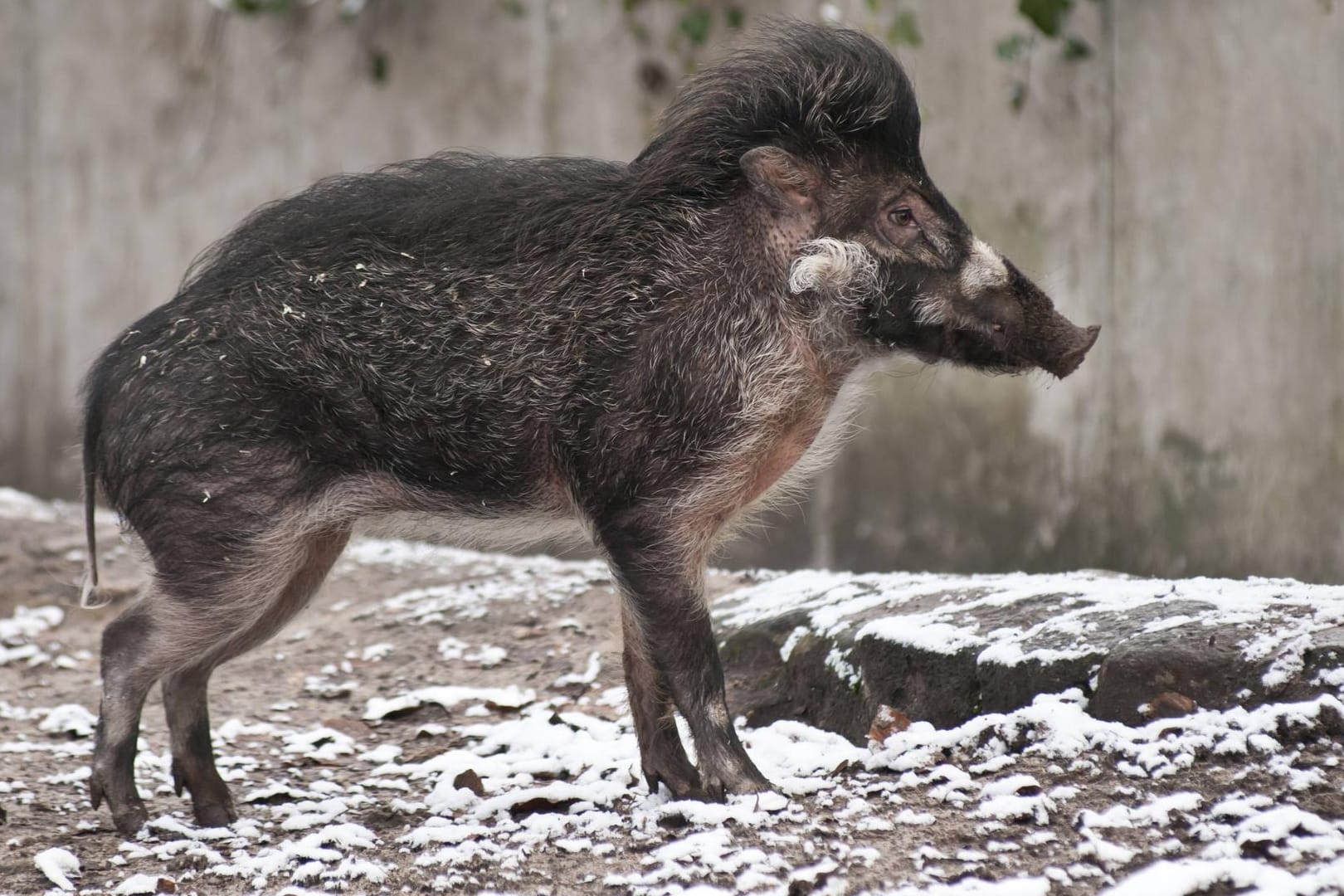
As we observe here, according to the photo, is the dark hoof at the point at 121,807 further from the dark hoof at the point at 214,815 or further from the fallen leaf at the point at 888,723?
the fallen leaf at the point at 888,723

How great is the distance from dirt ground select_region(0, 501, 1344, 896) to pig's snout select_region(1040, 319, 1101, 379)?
34.3 inches

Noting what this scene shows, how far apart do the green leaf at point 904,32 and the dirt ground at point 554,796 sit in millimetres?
2730

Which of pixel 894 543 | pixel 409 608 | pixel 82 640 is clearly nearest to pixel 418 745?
pixel 409 608

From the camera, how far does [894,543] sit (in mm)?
7484

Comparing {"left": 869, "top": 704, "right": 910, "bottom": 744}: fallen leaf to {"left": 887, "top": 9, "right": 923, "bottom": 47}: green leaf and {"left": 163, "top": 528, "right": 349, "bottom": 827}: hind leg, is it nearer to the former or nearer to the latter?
{"left": 163, "top": 528, "right": 349, "bottom": 827}: hind leg

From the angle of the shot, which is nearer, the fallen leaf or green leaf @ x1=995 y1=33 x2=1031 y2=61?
the fallen leaf

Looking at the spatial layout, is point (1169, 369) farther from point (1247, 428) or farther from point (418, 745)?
point (418, 745)

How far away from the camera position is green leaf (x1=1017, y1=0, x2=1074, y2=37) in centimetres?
676

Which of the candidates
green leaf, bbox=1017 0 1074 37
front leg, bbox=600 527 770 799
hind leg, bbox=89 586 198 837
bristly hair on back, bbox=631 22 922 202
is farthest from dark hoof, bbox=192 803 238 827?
green leaf, bbox=1017 0 1074 37

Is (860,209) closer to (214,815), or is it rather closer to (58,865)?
(214,815)

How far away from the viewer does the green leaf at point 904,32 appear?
7.35 meters

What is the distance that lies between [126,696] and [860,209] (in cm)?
234

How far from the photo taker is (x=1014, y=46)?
701 cm

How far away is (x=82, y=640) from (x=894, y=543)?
3668 millimetres
